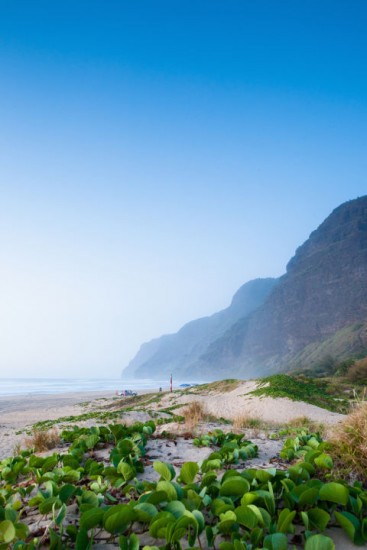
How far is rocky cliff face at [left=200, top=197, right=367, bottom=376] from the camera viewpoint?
99.8m

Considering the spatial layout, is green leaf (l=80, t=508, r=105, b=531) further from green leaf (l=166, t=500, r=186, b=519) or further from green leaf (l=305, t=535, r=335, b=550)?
green leaf (l=305, t=535, r=335, b=550)

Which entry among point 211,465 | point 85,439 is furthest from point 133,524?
point 85,439

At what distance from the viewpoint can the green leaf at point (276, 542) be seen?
2.59m

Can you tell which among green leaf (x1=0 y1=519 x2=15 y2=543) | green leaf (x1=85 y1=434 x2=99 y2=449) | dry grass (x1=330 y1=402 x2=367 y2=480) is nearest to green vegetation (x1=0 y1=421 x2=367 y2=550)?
green leaf (x1=0 y1=519 x2=15 y2=543)

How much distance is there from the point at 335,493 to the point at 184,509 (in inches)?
47.8

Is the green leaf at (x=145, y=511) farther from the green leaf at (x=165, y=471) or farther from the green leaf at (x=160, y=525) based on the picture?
the green leaf at (x=165, y=471)

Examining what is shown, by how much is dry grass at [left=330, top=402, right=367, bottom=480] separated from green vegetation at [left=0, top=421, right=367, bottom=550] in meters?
0.27

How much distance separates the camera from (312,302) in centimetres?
10994

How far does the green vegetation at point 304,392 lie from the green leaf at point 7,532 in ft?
57.6

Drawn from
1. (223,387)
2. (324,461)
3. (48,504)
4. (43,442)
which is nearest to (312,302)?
(223,387)

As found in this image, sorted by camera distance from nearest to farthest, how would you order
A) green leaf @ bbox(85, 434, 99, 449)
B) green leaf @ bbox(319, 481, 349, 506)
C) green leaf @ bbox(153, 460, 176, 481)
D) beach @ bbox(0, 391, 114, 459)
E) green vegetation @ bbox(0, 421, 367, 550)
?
green vegetation @ bbox(0, 421, 367, 550) → green leaf @ bbox(319, 481, 349, 506) → green leaf @ bbox(153, 460, 176, 481) → green leaf @ bbox(85, 434, 99, 449) → beach @ bbox(0, 391, 114, 459)

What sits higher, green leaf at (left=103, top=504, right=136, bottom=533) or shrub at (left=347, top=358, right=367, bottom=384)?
green leaf at (left=103, top=504, right=136, bottom=533)

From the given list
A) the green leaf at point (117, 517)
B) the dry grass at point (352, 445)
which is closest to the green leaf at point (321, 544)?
the green leaf at point (117, 517)

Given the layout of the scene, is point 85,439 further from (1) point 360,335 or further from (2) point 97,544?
(1) point 360,335
